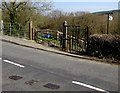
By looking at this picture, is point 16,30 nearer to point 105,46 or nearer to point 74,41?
point 74,41

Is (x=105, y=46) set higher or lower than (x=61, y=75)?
higher

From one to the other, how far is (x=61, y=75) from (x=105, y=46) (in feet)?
12.4

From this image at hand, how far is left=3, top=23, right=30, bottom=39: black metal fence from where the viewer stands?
1639 centimetres

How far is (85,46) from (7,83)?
19.4ft

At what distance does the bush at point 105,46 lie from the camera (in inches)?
341

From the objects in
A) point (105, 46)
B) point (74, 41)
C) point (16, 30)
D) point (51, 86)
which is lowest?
point (51, 86)

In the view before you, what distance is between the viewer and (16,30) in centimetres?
1789

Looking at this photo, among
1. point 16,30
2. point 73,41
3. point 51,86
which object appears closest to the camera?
point 51,86

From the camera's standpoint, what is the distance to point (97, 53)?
30.8 feet

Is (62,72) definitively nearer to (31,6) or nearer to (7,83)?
(7,83)

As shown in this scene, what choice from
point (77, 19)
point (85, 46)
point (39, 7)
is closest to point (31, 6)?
point (39, 7)

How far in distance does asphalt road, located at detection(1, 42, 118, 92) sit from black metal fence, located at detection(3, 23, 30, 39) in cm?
832

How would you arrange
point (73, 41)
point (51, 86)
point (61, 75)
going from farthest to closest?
1. point (73, 41)
2. point (61, 75)
3. point (51, 86)

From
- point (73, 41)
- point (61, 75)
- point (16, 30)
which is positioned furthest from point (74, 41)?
point (16, 30)
